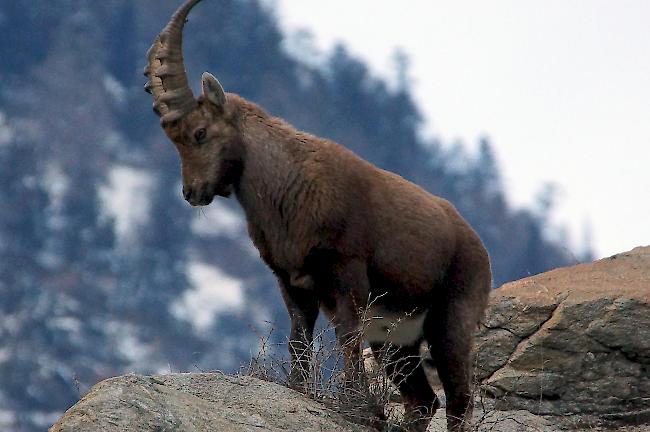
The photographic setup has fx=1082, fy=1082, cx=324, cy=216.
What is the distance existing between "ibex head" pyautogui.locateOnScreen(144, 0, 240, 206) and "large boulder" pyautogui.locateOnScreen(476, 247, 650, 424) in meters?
2.92

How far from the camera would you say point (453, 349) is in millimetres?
7215

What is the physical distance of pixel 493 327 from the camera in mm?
9117

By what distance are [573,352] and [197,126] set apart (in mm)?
3674

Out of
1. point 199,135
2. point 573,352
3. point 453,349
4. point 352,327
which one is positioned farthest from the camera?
point 573,352

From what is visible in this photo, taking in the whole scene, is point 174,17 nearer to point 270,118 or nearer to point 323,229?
point 270,118

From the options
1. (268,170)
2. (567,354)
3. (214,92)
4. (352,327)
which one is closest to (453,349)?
(352,327)

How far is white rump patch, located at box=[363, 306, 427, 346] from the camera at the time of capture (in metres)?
6.88

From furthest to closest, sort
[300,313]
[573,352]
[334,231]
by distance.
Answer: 1. [573,352]
2. [300,313]
3. [334,231]

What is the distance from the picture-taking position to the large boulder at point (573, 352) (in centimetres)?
852

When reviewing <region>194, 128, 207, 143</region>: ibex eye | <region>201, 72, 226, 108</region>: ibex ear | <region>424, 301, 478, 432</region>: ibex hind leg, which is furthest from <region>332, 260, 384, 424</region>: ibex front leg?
<region>201, 72, 226, 108</region>: ibex ear

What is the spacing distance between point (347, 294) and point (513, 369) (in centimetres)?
279

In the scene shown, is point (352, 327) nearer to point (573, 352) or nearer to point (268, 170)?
point (268, 170)

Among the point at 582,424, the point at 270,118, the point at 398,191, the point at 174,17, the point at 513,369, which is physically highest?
the point at 174,17

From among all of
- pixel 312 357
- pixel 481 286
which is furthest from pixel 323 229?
pixel 481 286
